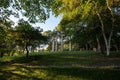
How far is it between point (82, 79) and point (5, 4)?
25.2 feet

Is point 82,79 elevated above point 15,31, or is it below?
below

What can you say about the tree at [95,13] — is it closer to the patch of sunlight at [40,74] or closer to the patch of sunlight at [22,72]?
the patch of sunlight at [22,72]

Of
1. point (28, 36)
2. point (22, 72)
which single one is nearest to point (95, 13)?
point (28, 36)

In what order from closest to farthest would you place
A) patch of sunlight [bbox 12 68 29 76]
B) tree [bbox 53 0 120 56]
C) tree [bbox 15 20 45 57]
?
1. patch of sunlight [bbox 12 68 29 76]
2. tree [bbox 15 20 45 57]
3. tree [bbox 53 0 120 56]

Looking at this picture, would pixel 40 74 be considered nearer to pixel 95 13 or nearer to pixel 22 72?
pixel 22 72

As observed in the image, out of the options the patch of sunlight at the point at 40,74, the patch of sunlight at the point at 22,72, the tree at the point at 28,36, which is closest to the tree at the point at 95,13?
the tree at the point at 28,36

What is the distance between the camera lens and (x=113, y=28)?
30.8m

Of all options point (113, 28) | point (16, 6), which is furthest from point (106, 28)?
point (16, 6)

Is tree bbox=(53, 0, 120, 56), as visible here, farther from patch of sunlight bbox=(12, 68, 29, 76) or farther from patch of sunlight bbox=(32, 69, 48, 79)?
patch of sunlight bbox=(32, 69, 48, 79)

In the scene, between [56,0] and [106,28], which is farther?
[106,28]

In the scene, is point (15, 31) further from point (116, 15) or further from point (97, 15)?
point (116, 15)

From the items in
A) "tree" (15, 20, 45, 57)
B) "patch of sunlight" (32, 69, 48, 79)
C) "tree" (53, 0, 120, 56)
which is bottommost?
"patch of sunlight" (32, 69, 48, 79)

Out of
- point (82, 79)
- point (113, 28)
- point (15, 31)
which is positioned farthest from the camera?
point (113, 28)

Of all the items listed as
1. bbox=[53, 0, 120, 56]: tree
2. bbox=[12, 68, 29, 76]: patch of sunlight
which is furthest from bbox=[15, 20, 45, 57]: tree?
bbox=[12, 68, 29, 76]: patch of sunlight
